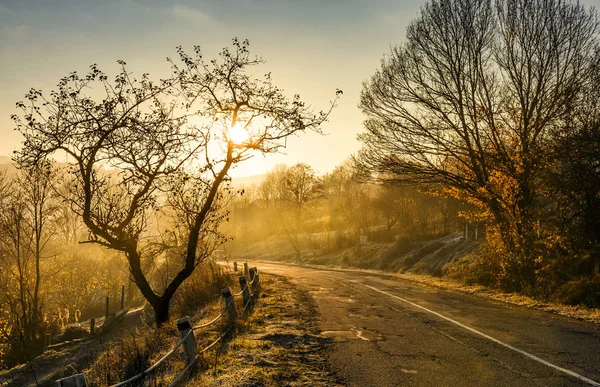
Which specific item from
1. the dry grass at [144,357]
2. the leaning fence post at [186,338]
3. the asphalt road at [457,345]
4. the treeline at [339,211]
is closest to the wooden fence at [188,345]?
the leaning fence post at [186,338]

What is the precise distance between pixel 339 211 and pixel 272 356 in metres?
56.3

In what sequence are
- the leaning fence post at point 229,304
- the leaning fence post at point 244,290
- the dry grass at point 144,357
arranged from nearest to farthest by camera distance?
1. the dry grass at point 144,357
2. the leaning fence post at point 229,304
3. the leaning fence post at point 244,290

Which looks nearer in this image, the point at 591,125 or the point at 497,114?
the point at 591,125

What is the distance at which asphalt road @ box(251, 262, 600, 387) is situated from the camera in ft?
19.9

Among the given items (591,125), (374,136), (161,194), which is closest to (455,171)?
Answer: (374,136)

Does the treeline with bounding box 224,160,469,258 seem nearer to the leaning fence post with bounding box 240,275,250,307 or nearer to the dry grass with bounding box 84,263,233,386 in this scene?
the leaning fence post with bounding box 240,275,250,307

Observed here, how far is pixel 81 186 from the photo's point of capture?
1141 cm

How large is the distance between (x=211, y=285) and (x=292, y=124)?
9772 mm

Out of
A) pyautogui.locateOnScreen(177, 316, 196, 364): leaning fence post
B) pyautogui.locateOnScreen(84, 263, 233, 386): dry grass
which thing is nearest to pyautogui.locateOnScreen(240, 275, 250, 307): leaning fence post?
pyautogui.locateOnScreen(84, 263, 233, 386): dry grass

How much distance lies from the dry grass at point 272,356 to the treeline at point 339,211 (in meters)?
11.4

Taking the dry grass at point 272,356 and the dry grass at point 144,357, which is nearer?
the dry grass at point 272,356

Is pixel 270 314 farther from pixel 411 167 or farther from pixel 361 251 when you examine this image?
pixel 361 251

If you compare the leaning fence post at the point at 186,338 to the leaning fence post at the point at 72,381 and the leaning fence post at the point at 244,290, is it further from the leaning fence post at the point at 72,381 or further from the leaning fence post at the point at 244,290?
the leaning fence post at the point at 244,290

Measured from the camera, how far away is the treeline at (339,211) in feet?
138
